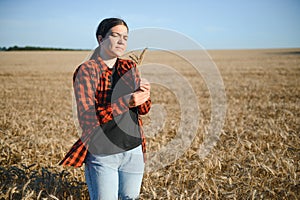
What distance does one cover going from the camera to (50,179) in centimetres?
363

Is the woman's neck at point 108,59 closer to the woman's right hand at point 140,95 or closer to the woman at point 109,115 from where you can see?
the woman at point 109,115

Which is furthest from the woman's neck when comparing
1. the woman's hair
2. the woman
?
the woman's hair

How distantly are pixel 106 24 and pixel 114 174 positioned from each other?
4.31ft

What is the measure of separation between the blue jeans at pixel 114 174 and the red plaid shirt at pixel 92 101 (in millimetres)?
154

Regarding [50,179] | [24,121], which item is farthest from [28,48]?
[50,179]

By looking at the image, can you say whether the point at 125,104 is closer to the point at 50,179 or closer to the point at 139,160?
the point at 139,160

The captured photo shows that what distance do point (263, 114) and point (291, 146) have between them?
3.67 metres

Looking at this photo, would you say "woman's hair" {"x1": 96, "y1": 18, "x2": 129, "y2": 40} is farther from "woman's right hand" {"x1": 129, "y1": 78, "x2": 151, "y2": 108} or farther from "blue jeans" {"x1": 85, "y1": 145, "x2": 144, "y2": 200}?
"blue jeans" {"x1": 85, "y1": 145, "x2": 144, "y2": 200}

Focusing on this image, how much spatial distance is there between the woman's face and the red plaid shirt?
5.2 inches

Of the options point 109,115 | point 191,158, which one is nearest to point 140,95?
point 109,115

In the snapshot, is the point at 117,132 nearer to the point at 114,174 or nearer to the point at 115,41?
the point at 114,174

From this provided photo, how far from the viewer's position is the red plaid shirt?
224 centimetres

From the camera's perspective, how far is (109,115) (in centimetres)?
226

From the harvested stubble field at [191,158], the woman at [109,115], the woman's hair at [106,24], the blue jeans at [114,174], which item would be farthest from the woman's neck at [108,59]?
the harvested stubble field at [191,158]
